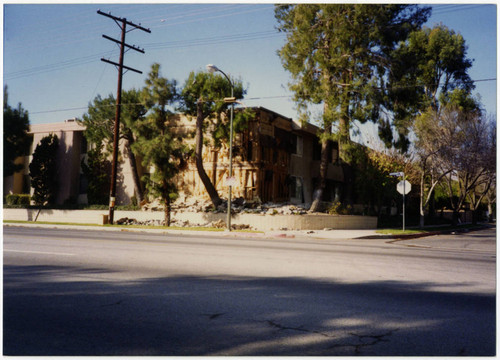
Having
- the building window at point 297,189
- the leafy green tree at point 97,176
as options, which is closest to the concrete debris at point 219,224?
the building window at point 297,189

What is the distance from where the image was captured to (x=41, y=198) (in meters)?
33.2

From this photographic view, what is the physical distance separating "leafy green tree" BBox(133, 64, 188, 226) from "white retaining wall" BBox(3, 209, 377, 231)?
2021 millimetres

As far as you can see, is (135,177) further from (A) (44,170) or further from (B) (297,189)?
(B) (297,189)

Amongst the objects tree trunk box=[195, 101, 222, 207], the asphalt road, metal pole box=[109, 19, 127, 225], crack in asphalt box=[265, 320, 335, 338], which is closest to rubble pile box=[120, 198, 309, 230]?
tree trunk box=[195, 101, 222, 207]

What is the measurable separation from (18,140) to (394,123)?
2096 centimetres

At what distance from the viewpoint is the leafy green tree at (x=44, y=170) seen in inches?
1308

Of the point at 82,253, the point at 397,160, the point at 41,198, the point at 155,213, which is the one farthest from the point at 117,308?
the point at 397,160

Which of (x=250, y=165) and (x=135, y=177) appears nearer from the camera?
(x=250, y=165)

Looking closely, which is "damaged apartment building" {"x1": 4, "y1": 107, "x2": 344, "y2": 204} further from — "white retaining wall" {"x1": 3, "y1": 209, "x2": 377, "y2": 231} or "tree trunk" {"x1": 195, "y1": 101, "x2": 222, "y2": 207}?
"white retaining wall" {"x1": 3, "y1": 209, "x2": 377, "y2": 231}

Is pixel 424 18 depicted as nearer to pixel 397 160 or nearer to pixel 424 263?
pixel 397 160

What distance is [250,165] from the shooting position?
28.9 m

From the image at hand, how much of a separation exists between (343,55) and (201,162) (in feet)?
34.1

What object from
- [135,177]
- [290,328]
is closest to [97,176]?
[135,177]

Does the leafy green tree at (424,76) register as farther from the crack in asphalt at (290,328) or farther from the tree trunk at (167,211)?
the crack in asphalt at (290,328)
